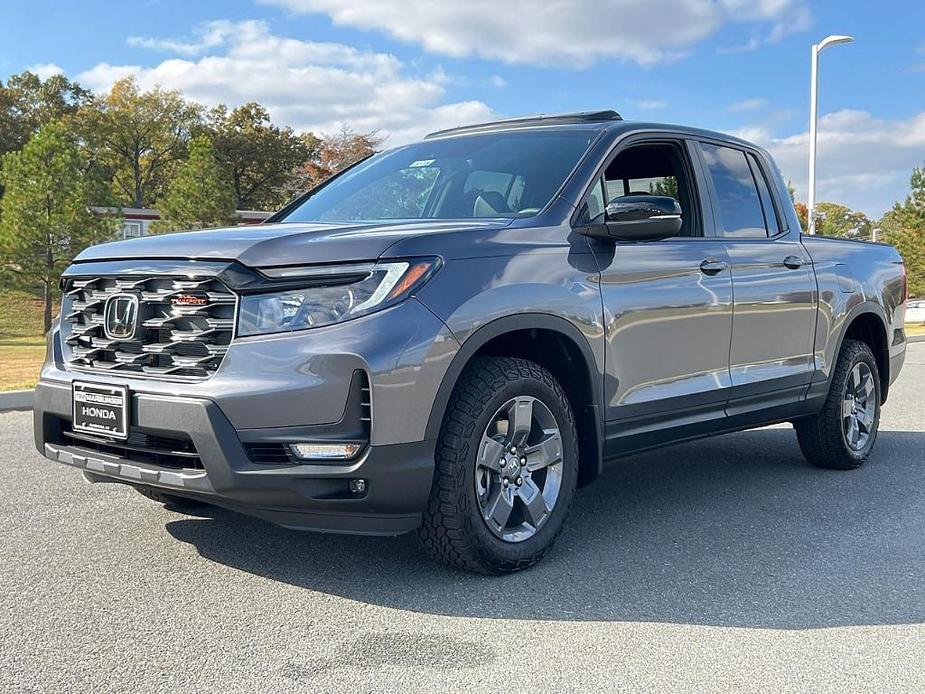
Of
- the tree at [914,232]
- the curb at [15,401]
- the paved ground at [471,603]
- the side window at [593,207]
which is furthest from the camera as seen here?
the tree at [914,232]

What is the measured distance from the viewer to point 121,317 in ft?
12.0

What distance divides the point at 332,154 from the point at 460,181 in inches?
2045

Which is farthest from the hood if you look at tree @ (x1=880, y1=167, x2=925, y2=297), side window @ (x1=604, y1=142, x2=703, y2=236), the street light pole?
tree @ (x1=880, y1=167, x2=925, y2=297)

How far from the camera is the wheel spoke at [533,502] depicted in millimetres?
3871

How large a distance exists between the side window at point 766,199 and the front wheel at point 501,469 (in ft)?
7.18

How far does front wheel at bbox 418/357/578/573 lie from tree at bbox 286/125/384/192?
1865 inches

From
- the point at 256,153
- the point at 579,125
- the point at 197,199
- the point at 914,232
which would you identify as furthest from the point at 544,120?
the point at 256,153

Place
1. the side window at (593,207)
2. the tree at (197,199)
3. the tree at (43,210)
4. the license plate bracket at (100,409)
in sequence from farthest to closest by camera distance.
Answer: the tree at (197,199) < the tree at (43,210) < the side window at (593,207) < the license plate bracket at (100,409)

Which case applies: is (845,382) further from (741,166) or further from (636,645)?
(636,645)

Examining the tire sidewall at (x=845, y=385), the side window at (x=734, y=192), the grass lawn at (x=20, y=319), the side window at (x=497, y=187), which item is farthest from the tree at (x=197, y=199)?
the side window at (x=497, y=187)

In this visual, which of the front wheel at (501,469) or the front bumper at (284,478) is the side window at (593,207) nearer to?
the front wheel at (501,469)

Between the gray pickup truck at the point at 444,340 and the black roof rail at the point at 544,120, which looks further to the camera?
the black roof rail at the point at 544,120

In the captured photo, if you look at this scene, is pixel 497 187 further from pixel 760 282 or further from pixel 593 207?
pixel 760 282

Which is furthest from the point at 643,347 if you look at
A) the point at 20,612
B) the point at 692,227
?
the point at 20,612
